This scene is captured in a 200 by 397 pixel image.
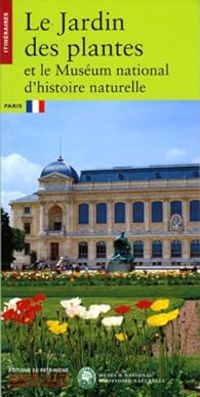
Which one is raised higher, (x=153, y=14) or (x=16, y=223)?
(x=153, y=14)

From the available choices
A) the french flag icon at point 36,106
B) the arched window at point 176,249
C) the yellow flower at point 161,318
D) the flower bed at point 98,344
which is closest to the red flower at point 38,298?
the flower bed at point 98,344

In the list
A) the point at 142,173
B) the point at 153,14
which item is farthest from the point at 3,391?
the point at 153,14

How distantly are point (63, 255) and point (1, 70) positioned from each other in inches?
43.8

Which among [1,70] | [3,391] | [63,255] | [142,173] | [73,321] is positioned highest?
[1,70]

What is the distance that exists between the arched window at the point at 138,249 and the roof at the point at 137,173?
36cm

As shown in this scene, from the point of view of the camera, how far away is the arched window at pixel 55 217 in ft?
17.5

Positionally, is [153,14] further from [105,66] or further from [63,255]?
[63,255]

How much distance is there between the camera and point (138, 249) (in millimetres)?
5355

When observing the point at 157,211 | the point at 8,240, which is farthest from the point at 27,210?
the point at 157,211

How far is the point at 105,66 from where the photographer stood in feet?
15.9

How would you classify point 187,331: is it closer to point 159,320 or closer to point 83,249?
point 159,320

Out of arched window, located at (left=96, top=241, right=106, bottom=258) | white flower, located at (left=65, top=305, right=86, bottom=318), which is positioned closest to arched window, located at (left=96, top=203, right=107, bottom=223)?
arched window, located at (left=96, top=241, right=106, bottom=258)

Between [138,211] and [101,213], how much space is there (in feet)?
0.69

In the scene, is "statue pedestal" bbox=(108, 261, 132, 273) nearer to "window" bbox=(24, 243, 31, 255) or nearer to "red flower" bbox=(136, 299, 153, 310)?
"red flower" bbox=(136, 299, 153, 310)
